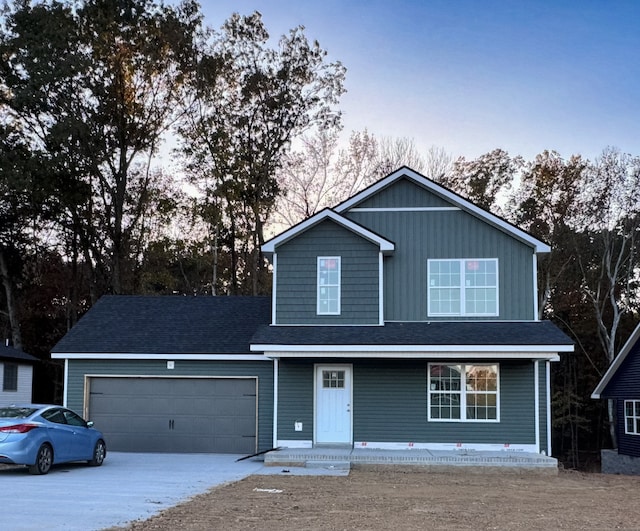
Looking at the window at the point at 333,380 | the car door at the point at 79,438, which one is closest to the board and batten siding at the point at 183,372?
the window at the point at 333,380

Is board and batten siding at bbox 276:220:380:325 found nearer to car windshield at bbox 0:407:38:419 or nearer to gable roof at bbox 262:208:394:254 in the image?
gable roof at bbox 262:208:394:254

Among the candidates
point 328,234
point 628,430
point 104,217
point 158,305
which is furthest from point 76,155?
point 628,430

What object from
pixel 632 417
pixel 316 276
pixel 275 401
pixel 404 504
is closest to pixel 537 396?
pixel 316 276

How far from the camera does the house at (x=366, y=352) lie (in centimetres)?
1958

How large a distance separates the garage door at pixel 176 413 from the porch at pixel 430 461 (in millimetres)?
2700

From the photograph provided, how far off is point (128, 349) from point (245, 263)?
18.6 meters

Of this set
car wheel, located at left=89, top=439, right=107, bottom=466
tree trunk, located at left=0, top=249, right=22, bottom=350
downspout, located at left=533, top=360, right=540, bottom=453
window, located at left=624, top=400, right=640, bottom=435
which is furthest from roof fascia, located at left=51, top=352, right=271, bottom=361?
tree trunk, located at left=0, top=249, right=22, bottom=350

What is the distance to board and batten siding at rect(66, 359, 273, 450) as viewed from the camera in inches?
809

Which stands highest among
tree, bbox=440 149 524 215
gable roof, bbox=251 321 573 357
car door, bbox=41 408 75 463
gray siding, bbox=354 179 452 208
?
tree, bbox=440 149 524 215

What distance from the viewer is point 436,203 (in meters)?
20.8

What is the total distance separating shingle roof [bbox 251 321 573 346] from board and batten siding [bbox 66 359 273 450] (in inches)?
54.1

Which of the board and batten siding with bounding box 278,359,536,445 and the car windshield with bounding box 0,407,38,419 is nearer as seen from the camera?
the car windshield with bounding box 0,407,38,419

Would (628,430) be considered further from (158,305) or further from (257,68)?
(257,68)

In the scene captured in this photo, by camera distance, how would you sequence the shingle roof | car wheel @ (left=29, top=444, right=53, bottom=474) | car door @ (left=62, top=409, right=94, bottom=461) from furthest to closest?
1. the shingle roof
2. car door @ (left=62, top=409, right=94, bottom=461)
3. car wheel @ (left=29, top=444, right=53, bottom=474)
